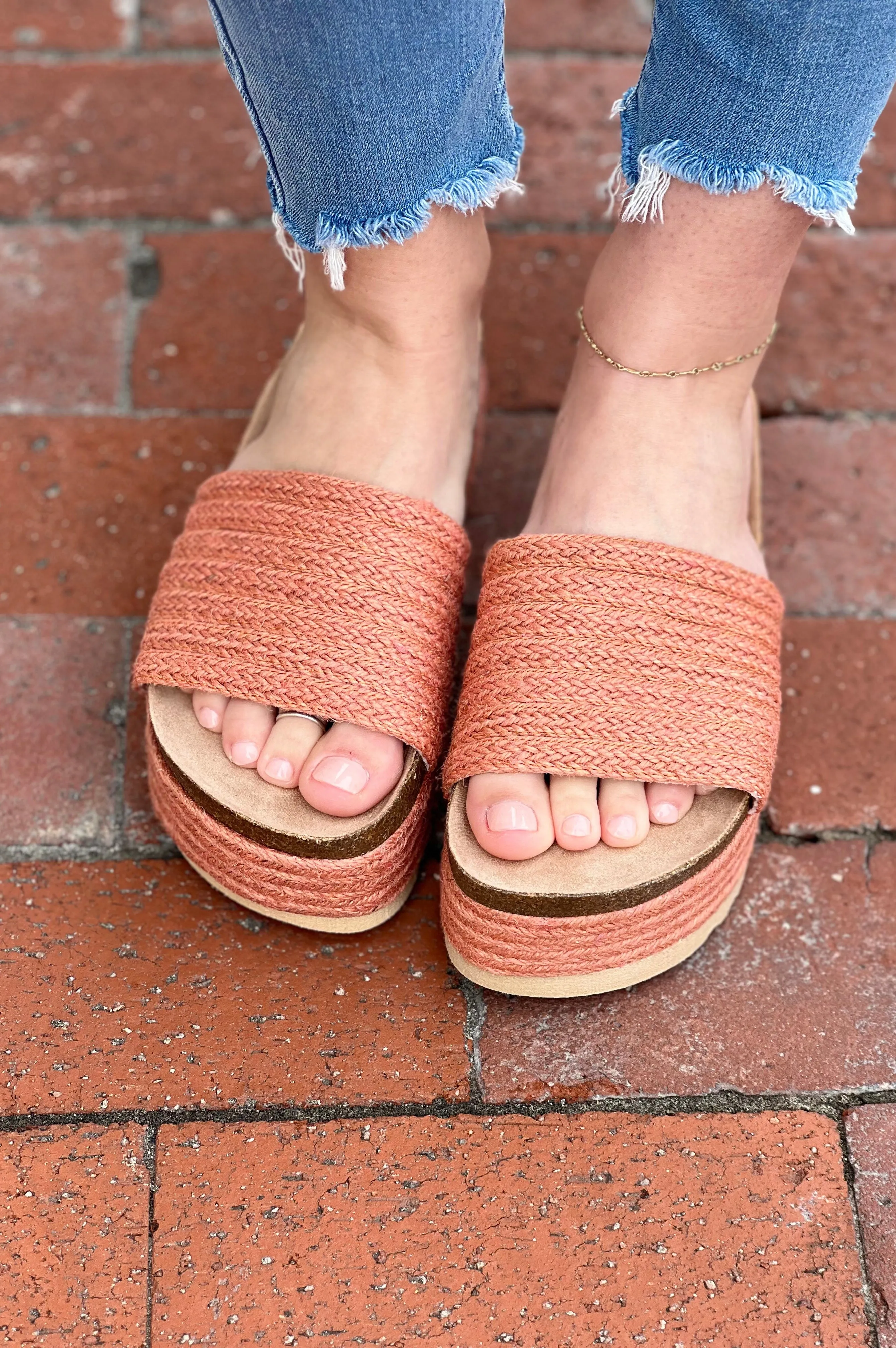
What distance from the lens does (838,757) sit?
1096 millimetres

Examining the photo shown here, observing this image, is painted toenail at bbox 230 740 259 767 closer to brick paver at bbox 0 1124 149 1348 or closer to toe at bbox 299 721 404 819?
toe at bbox 299 721 404 819

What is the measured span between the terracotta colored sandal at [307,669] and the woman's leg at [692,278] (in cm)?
9

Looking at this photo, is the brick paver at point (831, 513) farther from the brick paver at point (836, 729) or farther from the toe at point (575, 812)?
the toe at point (575, 812)

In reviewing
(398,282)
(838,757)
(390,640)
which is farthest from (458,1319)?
(398,282)

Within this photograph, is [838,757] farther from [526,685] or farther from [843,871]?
[526,685]

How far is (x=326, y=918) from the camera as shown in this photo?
0.93m

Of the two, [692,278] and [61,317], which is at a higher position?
[692,278]

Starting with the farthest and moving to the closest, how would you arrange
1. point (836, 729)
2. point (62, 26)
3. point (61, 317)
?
point (62, 26)
point (61, 317)
point (836, 729)

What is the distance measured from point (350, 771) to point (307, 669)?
87 millimetres

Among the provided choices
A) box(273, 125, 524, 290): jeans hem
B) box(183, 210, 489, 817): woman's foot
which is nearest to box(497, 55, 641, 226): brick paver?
box(183, 210, 489, 817): woman's foot

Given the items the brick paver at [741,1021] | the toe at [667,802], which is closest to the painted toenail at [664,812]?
the toe at [667,802]

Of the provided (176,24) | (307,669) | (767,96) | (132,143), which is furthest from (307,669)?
(176,24)

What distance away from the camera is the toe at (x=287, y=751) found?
908 mm

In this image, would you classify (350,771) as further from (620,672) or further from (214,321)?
(214,321)
